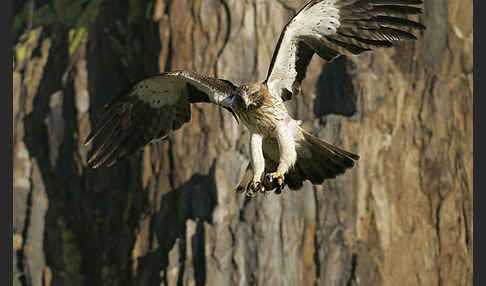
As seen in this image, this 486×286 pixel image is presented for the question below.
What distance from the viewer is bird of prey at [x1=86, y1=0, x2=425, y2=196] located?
21.1ft

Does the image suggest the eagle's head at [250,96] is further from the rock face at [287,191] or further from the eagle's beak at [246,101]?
the rock face at [287,191]

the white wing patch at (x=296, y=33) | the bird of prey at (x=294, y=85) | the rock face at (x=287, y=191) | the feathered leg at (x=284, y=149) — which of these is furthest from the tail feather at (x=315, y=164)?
the rock face at (x=287, y=191)

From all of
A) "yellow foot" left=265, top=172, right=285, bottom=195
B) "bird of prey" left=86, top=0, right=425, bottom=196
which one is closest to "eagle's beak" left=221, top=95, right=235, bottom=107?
"bird of prey" left=86, top=0, right=425, bottom=196

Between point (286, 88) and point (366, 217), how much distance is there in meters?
3.97

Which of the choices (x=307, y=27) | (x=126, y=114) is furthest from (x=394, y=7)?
(x=126, y=114)

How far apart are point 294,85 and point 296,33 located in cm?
45

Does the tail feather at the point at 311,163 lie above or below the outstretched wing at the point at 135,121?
below

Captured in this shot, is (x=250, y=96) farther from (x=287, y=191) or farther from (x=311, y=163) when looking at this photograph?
(x=287, y=191)

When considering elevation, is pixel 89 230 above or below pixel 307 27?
below

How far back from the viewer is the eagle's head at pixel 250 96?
6215mm

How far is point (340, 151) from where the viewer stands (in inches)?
265

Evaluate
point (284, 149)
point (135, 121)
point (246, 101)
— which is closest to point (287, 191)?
point (135, 121)

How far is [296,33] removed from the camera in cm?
660

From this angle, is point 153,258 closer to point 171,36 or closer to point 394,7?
point 171,36
